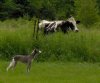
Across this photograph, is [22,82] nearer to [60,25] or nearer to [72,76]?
[72,76]

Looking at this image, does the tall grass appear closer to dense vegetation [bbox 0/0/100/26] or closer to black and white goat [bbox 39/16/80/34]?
black and white goat [bbox 39/16/80/34]

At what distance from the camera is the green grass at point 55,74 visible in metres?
14.8

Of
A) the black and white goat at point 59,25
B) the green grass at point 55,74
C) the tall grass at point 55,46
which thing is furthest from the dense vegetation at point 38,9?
the green grass at point 55,74

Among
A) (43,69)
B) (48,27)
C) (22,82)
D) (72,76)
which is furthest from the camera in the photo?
(48,27)

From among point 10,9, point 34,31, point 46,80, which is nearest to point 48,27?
point 34,31

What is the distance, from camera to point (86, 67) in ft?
60.9

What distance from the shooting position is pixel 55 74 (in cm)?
1661

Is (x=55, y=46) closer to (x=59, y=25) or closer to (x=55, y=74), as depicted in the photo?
(x=59, y=25)

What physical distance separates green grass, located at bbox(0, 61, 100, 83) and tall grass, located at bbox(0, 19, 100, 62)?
134 centimetres

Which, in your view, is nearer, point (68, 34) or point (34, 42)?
point (34, 42)

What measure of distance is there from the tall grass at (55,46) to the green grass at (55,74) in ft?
4.41

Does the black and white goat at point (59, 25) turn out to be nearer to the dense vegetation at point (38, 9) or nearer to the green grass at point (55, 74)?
the green grass at point (55, 74)

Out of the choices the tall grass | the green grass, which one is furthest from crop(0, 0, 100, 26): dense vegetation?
the green grass

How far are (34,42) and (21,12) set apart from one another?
120 ft
